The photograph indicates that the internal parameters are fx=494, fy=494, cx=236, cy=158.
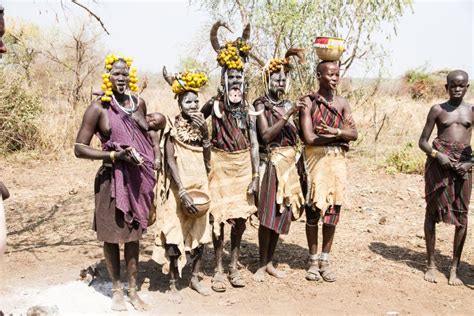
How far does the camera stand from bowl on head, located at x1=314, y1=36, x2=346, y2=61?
4.07 meters

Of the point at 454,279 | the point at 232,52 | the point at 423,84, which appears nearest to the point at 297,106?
the point at 232,52

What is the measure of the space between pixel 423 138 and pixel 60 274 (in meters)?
3.46

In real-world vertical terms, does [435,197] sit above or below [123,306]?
above

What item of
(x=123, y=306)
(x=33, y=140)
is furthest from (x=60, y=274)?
(x=33, y=140)

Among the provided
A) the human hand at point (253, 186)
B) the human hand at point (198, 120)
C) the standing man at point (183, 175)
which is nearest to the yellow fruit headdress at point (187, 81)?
the standing man at point (183, 175)

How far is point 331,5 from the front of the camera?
9.48 metres

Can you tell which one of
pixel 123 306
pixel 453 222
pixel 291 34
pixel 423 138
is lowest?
pixel 123 306

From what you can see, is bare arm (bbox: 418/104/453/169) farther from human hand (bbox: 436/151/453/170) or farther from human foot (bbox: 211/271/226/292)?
human foot (bbox: 211/271/226/292)

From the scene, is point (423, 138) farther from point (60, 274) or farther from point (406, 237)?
point (60, 274)

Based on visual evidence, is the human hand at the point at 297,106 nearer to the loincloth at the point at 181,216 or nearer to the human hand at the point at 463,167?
the loincloth at the point at 181,216

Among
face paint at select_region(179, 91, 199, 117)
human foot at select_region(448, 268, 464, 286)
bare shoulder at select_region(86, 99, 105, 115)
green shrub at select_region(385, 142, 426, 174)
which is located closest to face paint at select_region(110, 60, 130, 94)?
bare shoulder at select_region(86, 99, 105, 115)

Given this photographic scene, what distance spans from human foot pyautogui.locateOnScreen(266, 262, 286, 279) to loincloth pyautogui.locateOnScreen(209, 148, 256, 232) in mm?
741

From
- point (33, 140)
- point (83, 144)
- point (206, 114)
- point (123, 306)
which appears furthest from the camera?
point (33, 140)

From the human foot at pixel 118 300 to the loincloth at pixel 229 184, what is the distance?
35.3 inches
